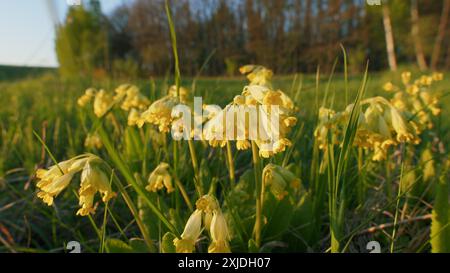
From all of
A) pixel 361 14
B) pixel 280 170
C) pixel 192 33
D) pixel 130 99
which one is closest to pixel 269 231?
pixel 280 170

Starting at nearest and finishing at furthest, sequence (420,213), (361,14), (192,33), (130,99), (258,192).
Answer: (258,192) → (420,213) → (130,99) → (192,33) → (361,14)

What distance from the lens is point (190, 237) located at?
2.63 feet

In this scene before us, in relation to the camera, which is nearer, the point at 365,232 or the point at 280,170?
the point at 280,170

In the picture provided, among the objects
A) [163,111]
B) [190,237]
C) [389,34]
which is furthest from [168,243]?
[389,34]

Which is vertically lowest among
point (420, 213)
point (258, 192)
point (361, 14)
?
point (420, 213)

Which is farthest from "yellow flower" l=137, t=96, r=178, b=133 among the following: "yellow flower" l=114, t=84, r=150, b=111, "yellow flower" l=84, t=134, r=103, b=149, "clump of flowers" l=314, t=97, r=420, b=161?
"yellow flower" l=84, t=134, r=103, b=149

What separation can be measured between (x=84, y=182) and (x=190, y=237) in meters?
0.25

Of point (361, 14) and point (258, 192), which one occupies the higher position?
point (361, 14)

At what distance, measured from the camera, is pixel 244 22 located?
27.0ft

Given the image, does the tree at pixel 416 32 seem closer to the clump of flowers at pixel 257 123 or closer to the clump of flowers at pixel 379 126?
the clump of flowers at pixel 379 126

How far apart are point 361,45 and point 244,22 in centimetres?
478

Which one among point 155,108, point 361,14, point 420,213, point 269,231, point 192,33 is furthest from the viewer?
point 361,14

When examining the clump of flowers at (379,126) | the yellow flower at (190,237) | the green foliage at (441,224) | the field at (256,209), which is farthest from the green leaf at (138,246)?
the green foliage at (441,224)

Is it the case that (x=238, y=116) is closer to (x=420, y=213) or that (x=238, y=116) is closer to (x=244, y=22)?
(x=420, y=213)
